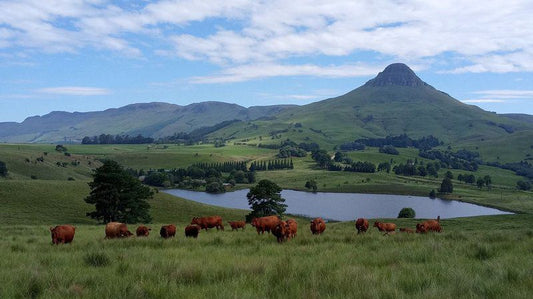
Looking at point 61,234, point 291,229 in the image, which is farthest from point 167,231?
point 291,229

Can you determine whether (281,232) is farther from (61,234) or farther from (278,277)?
(61,234)

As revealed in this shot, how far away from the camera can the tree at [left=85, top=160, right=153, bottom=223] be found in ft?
187

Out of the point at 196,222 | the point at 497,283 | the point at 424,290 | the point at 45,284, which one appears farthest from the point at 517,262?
the point at 196,222

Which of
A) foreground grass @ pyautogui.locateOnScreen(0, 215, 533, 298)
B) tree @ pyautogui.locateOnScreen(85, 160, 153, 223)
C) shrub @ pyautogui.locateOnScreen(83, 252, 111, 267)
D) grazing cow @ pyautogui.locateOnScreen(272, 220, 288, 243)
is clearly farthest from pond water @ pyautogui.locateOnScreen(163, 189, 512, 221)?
shrub @ pyautogui.locateOnScreen(83, 252, 111, 267)

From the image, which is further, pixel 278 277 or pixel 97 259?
pixel 97 259

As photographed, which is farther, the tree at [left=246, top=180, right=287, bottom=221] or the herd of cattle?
the tree at [left=246, top=180, right=287, bottom=221]

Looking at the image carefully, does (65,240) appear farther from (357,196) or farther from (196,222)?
(357,196)

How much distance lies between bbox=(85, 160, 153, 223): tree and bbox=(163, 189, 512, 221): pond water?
9053 cm

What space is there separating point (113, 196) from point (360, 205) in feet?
428

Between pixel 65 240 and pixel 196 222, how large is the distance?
10996 mm

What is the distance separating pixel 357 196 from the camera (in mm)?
198625

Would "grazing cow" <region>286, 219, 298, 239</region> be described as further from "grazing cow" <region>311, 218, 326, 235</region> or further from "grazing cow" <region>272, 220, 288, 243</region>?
"grazing cow" <region>311, 218, 326, 235</region>

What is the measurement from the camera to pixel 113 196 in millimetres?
57875

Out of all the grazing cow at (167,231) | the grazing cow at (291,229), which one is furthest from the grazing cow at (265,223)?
the grazing cow at (167,231)
